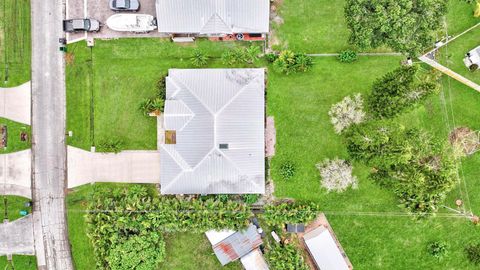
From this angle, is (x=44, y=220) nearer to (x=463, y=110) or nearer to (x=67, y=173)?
(x=67, y=173)

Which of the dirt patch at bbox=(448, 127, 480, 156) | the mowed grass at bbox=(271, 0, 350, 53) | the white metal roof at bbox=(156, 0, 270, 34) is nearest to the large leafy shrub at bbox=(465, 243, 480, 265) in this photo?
the dirt patch at bbox=(448, 127, 480, 156)

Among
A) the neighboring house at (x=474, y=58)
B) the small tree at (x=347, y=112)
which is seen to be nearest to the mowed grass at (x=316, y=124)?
the small tree at (x=347, y=112)

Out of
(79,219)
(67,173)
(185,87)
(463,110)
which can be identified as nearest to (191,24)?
(185,87)

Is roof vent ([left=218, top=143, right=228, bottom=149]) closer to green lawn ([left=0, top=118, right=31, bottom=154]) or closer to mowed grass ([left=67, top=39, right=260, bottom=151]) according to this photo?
mowed grass ([left=67, top=39, right=260, bottom=151])

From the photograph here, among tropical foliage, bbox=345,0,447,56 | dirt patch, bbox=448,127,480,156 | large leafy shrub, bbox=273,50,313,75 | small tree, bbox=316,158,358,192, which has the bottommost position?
small tree, bbox=316,158,358,192

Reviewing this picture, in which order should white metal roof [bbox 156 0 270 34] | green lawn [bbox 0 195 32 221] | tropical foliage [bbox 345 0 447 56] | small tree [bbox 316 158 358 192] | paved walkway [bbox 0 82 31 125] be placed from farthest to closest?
paved walkway [bbox 0 82 31 125], green lawn [bbox 0 195 32 221], small tree [bbox 316 158 358 192], white metal roof [bbox 156 0 270 34], tropical foliage [bbox 345 0 447 56]

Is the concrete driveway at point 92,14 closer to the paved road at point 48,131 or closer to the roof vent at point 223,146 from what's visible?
the paved road at point 48,131

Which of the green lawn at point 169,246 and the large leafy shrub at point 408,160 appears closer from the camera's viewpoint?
the large leafy shrub at point 408,160
